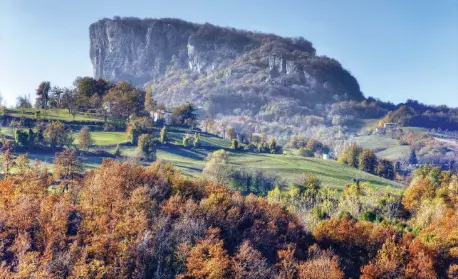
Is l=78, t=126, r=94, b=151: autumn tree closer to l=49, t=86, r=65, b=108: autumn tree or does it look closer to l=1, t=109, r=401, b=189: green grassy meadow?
l=1, t=109, r=401, b=189: green grassy meadow

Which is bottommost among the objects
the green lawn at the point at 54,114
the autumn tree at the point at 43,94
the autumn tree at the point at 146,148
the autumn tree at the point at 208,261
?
the autumn tree at the point at 208,261

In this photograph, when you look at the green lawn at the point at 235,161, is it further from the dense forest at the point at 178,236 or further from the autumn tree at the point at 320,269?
the autumn tree at the point at 320,269

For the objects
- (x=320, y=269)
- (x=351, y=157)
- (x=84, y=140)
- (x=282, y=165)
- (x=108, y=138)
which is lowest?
(x=320, y=269)

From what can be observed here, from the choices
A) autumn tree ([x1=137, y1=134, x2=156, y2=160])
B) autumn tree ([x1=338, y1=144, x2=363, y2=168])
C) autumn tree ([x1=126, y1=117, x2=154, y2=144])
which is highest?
autumn tree ([x1=126, y1=117, x2=154, y2=144])

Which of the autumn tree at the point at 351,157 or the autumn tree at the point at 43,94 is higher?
the autumn tree at the point at 43,94

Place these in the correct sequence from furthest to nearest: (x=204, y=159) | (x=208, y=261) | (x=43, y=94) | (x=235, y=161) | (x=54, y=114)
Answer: (x=43, y=94) < (x=54, y=114) < (x=235, y=161) < (x=204, y=159) < (x=208, y=261)

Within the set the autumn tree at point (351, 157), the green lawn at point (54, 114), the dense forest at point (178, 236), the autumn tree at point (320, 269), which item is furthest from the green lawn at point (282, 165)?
the autumn tree at point (320, 269)

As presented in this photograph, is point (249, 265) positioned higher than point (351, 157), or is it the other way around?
point (351, 157)

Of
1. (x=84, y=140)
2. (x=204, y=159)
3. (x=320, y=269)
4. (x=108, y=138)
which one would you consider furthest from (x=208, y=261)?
(x=108, y=138)

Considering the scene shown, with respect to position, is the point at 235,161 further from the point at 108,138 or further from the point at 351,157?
the point at 351,157

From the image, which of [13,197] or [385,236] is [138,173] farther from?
[385,236]

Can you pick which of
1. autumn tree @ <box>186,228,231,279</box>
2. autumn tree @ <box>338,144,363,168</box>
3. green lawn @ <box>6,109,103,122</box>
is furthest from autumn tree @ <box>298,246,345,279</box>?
autumn tree @ <box>338,144,363,168</box>

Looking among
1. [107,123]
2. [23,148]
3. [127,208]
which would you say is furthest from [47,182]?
[107,123]
